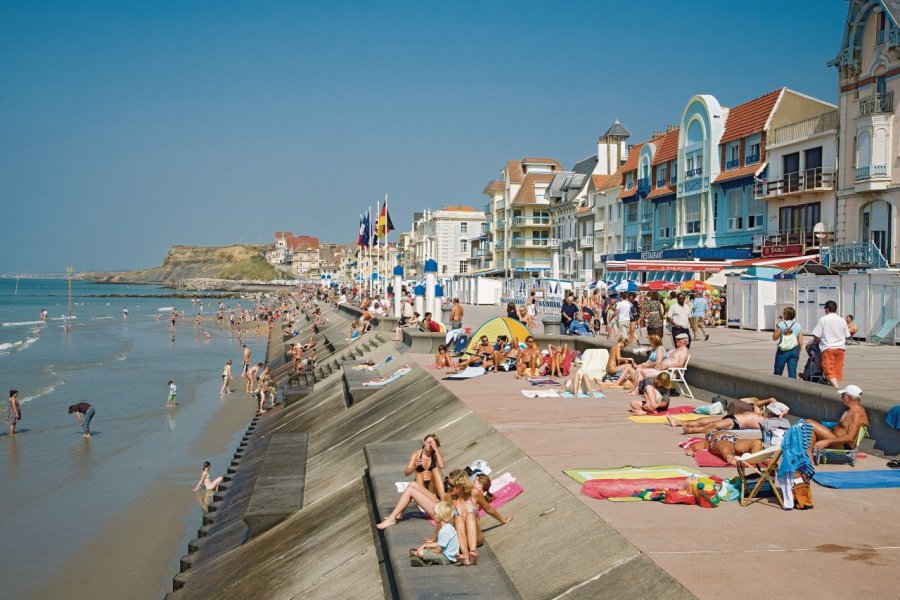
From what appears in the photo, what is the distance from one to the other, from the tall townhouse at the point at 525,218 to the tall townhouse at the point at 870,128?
129ft

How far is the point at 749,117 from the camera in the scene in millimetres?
39219

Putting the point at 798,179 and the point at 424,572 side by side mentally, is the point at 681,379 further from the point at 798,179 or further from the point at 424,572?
the point at 798,179

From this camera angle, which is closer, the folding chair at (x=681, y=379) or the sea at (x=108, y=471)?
the sea at (x=108, y=471)

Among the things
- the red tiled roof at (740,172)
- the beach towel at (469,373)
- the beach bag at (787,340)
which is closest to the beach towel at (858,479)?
the beach bag at (787,340)

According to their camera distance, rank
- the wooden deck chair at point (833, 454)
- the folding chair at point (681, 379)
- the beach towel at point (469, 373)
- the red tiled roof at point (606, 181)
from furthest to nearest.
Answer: the red tiled roof at point (606, 181), the beach towel at point (469, 373), the folding chair at point (681, 379), the wooden deck chair at point (833, 454)

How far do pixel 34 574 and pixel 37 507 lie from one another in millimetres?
4012

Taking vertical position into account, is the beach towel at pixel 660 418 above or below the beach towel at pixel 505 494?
above

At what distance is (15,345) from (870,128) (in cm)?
5339

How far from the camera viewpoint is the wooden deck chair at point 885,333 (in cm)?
1927

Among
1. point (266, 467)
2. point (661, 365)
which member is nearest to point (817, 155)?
point (661, 365)

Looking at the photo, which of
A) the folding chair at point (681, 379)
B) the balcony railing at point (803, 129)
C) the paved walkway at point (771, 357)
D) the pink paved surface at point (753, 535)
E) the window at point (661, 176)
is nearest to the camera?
the pink paved surface at point (753, 535)

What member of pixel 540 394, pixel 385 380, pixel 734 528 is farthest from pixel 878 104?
pixel 734 528

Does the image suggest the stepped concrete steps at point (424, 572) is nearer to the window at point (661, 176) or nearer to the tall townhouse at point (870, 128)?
the tall townhouse at point (870, 128)

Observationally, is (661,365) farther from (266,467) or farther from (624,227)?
(624,227)
